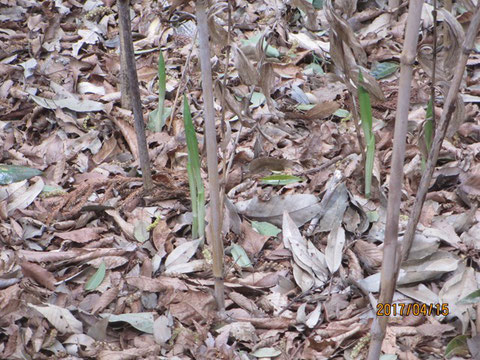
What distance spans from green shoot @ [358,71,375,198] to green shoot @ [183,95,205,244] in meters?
0.49

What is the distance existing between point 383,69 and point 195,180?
45.4 inches

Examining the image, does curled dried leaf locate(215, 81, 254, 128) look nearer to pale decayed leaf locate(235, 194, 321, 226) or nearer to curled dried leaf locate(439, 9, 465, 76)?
curled dried leaf locate(439, 9, 465, 76)

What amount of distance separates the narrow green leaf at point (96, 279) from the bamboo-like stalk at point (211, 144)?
331 mm

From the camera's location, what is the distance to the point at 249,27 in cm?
270

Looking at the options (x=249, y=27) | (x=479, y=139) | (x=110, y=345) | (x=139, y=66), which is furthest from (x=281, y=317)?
(x=249, y=27)

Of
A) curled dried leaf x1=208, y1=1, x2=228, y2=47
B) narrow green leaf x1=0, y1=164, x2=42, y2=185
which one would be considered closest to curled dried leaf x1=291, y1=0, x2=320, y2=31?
curled dried leaf x1=208, y1=1, x2=228, y2=47

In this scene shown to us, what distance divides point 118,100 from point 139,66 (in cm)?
28

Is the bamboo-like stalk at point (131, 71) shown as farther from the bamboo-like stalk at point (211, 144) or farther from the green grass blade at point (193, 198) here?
the bamboo-like stalk at point (211, 144)

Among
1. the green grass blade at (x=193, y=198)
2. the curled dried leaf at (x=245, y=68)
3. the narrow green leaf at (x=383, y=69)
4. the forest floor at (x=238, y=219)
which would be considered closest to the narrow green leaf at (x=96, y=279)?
the forest floor at (x=238, y=219)

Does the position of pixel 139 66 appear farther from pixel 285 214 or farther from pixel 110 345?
pixel 110 345

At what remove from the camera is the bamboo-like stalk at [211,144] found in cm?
108

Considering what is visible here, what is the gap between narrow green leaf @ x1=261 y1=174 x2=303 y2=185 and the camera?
1796 millimetres

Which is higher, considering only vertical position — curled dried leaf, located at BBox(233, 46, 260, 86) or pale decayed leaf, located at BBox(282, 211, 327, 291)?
curled dried leaf, located at BBox(233, 46, 260, 86)
